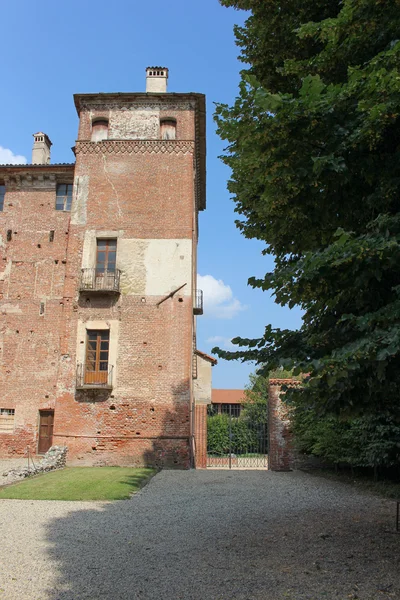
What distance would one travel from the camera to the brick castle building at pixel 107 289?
→ 61.6 ft

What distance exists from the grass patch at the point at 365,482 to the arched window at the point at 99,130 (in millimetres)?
16175

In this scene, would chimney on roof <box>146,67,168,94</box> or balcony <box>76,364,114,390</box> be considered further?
chimney on roof <box>146,67,168,94</box>

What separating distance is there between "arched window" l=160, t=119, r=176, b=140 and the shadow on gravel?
1558cm

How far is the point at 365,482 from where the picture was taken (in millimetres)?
14305

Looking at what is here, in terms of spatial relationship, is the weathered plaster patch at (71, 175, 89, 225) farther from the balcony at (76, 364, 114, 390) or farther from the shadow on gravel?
the shadow on gravel

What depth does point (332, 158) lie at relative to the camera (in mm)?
5102

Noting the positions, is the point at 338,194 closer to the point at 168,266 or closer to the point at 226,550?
the point at 226,550

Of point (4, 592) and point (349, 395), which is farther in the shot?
point (349, 395)

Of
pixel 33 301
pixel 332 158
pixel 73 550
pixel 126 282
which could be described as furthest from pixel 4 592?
pixel 33 301

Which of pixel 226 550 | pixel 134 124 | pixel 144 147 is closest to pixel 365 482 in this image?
pixel 226 550

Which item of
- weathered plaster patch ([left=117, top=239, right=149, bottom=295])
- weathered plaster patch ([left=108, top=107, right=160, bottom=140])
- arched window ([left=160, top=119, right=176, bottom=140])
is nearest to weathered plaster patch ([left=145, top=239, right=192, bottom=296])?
weathered plaster patch ([left=117, top=239, right=149, bottom=295])

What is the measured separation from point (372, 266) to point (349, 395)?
5.27ft

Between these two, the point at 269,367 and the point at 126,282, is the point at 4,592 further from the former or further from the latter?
the point at 126,282

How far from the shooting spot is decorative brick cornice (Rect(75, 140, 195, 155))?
21.3 m
